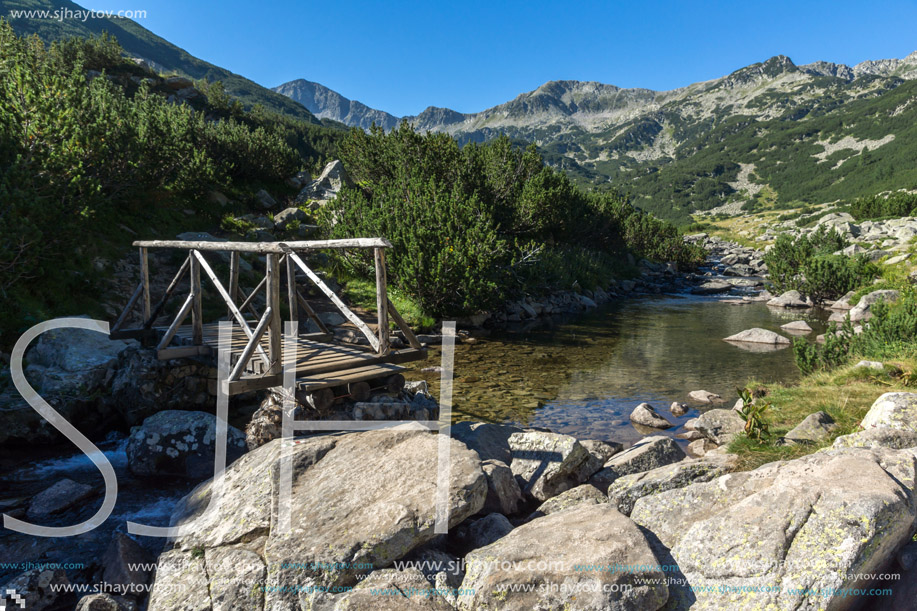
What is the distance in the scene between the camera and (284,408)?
8.21 meters

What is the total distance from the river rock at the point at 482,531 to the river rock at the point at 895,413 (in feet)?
18.0

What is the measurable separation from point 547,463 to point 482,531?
196cm

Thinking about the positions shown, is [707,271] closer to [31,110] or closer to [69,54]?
[31,110]

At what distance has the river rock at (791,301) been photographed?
103 ft

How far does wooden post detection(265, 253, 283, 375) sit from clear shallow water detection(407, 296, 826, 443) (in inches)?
205

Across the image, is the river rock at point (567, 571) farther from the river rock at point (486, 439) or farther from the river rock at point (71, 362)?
the river rock at point (71, 362)

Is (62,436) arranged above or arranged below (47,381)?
below

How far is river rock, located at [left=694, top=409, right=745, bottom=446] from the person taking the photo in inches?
381

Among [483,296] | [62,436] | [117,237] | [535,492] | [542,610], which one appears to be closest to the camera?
[542,610]

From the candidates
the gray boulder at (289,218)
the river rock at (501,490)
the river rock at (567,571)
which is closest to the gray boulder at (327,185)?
the gray boulder at (289,218)

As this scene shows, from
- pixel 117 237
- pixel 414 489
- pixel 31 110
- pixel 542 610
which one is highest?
pixel 31 110

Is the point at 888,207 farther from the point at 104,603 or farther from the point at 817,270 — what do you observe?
the point at 104,603

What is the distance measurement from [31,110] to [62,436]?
988 cm

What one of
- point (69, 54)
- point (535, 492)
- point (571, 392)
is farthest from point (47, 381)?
point (69, 54)
